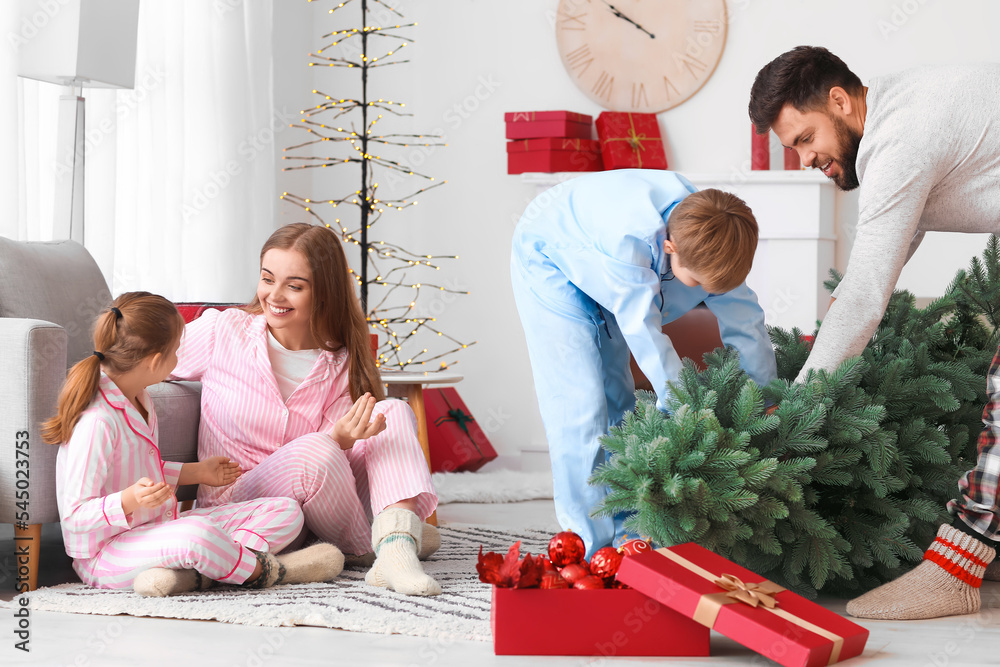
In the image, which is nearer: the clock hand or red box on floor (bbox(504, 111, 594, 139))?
red box on floor (bbox(504, 111, 594, 139))

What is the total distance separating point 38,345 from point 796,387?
136cm

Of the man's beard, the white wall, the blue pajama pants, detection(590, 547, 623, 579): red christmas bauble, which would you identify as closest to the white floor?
detection(590, 547, 623, 579): red christmas bauble

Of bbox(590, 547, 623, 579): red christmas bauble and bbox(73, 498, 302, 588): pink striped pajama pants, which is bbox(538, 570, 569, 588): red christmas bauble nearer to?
bbox(590, 547, 623, 579): red christmas bauble

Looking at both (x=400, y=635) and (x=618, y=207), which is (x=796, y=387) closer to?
(x=618, y=207)

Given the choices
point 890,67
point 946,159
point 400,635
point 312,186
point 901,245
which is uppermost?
point 890,67

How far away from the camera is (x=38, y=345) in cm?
182

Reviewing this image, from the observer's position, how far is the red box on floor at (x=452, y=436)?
379 cm

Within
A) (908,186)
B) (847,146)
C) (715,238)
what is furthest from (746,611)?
(847,146)

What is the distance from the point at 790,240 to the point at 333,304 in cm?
220

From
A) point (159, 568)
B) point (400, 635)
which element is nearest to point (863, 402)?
point (400, 635)

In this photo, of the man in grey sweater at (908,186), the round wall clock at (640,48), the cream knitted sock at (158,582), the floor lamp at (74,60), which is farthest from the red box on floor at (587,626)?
the round wall clock at (640,48)

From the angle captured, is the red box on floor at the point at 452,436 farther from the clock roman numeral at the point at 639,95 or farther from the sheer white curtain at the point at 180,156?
the clock roman numeral at the point at 639,95

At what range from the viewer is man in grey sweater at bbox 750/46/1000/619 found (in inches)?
65.2

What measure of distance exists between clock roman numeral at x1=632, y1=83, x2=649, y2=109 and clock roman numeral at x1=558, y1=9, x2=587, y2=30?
340 millimetres
